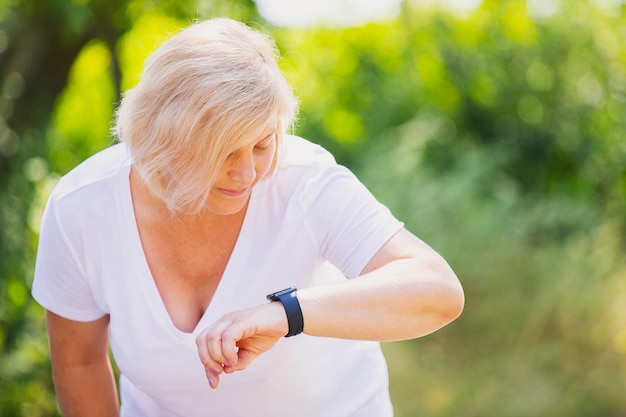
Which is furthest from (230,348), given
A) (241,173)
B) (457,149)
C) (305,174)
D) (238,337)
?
(457,149)

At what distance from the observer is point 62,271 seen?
192cm

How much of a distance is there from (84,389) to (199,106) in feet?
2.52

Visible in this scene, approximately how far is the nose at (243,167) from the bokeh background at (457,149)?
0.73 metres

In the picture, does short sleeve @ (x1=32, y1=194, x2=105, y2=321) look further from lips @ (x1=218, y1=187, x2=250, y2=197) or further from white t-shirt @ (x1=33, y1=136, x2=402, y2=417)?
lips @ (x1=218, y1=187, x2=250, y2=197)

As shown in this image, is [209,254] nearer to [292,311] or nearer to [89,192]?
[89,192]

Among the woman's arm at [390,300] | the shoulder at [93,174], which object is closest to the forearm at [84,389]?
the shoulder at [93,174]

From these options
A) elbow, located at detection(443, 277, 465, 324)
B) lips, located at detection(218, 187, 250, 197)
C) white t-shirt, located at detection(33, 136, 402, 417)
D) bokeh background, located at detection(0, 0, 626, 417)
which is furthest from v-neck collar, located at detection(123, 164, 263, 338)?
bokeh background, located at detection(0, 0, 626, 417)

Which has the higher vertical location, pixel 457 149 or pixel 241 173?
pixel 241 173

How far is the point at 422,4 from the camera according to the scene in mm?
6855

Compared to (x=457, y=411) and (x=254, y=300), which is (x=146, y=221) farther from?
(x=457, y=411)

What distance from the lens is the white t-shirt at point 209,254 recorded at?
1.86 metres

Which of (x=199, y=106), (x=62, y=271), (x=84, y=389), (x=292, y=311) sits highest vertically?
(x=199, y=106)

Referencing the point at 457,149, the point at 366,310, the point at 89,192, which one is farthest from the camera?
the point at 457,149

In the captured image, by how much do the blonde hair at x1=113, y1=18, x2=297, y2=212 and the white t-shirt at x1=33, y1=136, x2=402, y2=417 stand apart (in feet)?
0.46
